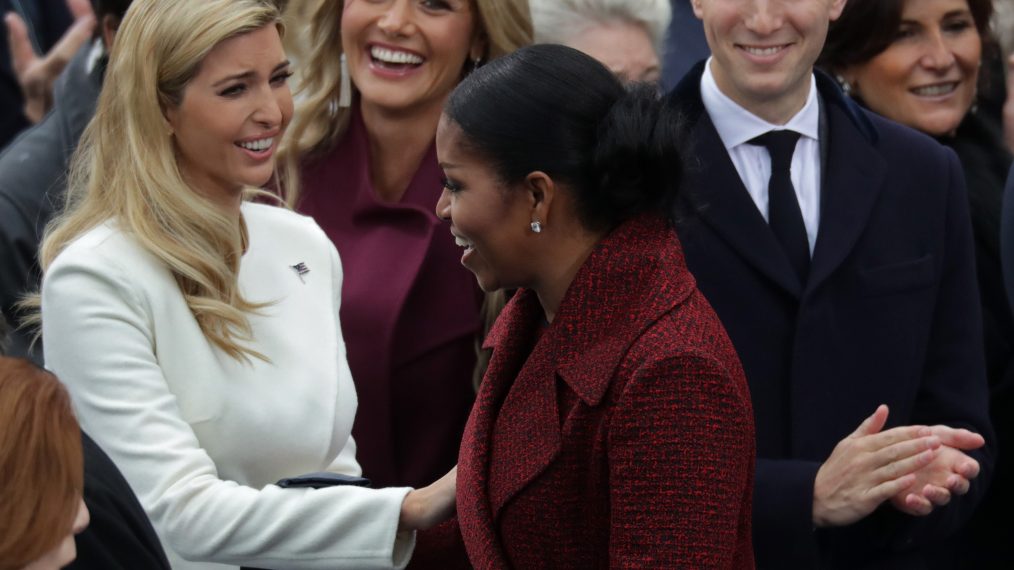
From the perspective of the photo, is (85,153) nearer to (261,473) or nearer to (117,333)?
(117,333)

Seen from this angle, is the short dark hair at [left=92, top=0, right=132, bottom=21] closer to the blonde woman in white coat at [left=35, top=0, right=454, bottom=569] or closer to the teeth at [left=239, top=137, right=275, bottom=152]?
the blonde woman in white coat at [left=35, top=0, right=454, bottom=569]

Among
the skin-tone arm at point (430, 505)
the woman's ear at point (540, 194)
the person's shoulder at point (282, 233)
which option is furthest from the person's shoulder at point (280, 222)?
the woman's ear at point (540, 194)

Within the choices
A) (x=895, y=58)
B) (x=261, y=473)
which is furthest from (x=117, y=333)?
(x=895, y=58)

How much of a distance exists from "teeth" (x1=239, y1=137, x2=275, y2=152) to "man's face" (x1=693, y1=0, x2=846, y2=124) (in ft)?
3.04

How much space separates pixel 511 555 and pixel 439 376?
Result: 1117 mm

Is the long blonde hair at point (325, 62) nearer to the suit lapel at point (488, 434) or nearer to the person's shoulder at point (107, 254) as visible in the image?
the person's shoulder at point (107, 254)

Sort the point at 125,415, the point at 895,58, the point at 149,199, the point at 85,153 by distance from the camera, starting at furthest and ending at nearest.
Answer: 1. the point at 895,58
2. the point at 85,153
3. the point at 149,199
4. the point at 125,415

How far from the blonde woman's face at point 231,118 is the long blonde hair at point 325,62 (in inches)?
22.5

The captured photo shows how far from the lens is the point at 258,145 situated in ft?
10.0

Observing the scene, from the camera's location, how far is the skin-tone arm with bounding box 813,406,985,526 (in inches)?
111

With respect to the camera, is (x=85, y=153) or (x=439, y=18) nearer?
(x=85, y=153)

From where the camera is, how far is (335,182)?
3.61 metres

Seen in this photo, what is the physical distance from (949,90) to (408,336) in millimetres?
1640

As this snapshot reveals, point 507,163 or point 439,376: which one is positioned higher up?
point 507,163
